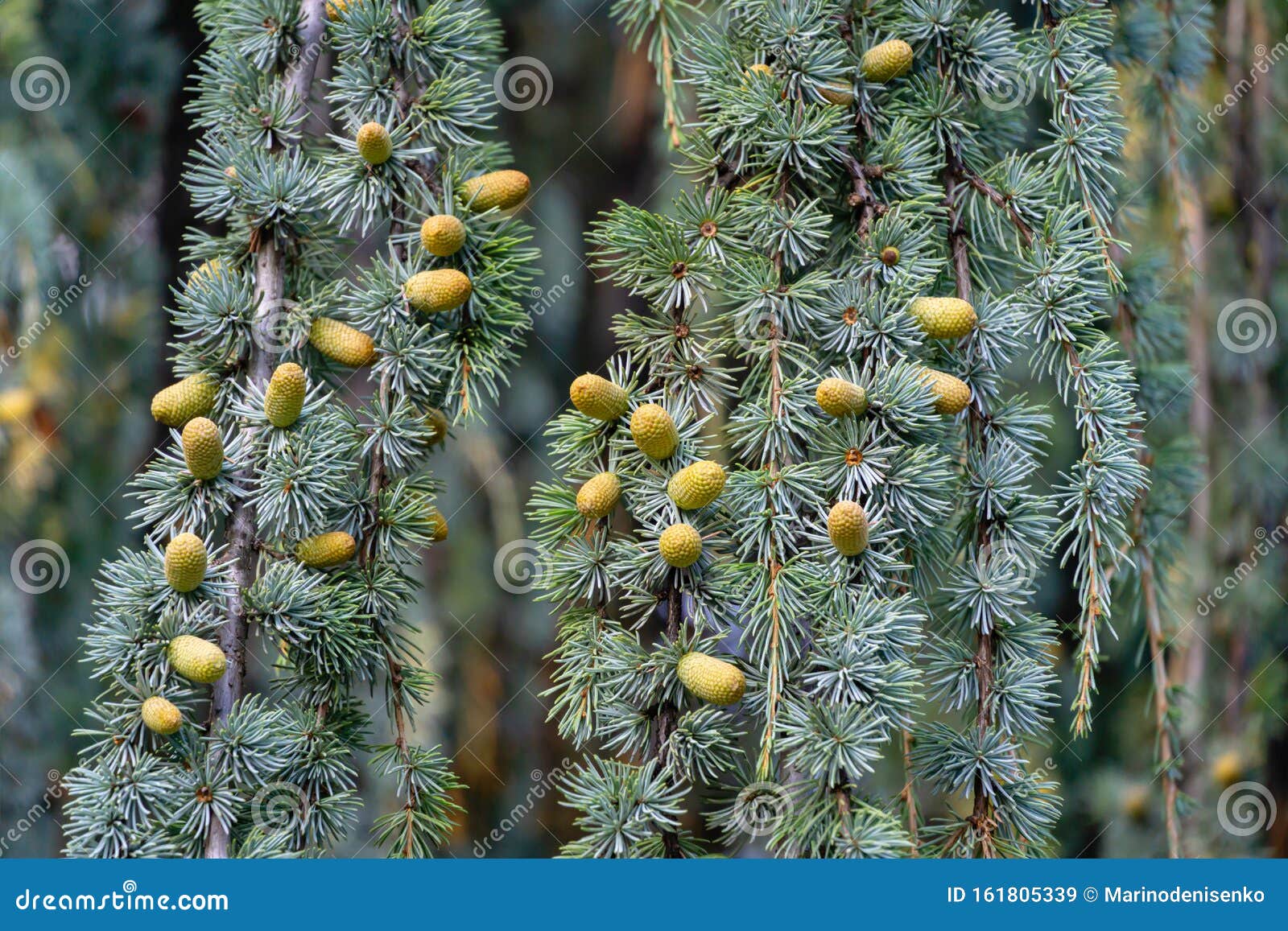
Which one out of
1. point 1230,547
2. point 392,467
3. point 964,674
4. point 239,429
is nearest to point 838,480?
point 964,674

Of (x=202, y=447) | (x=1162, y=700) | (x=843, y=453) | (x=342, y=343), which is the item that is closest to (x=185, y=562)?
(x=202, y=447)

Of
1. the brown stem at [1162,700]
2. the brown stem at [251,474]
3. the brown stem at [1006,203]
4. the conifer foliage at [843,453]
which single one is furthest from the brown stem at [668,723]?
the brown stem at [1162,700]

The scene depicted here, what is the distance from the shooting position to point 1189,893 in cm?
85

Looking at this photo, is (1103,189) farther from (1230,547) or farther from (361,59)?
(1230,547)

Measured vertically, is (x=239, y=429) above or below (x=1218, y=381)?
below

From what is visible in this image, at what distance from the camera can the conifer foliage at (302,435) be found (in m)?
0.71

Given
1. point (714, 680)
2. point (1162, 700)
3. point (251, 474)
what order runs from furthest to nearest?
1. point (1162, 700)
2. point (251, 474)
3. point (714, 680)

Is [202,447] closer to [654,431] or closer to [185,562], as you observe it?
[185,562]

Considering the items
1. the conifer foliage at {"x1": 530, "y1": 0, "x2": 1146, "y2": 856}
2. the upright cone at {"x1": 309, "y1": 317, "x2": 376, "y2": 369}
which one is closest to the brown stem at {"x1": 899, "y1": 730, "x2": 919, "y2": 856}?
the conifer foliage at {"x1": 530, "y1": 0, "x2": 1146, "y2": 856}

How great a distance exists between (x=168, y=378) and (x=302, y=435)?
97 centimetres

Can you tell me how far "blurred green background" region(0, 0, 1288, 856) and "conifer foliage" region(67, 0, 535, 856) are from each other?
21.4 inches

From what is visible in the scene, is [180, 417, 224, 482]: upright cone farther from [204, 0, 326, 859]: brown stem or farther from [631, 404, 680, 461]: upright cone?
[631, 404, 680, 461]: upright cone

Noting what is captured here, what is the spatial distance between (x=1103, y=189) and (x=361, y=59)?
64 cm

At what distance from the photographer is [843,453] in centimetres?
73
